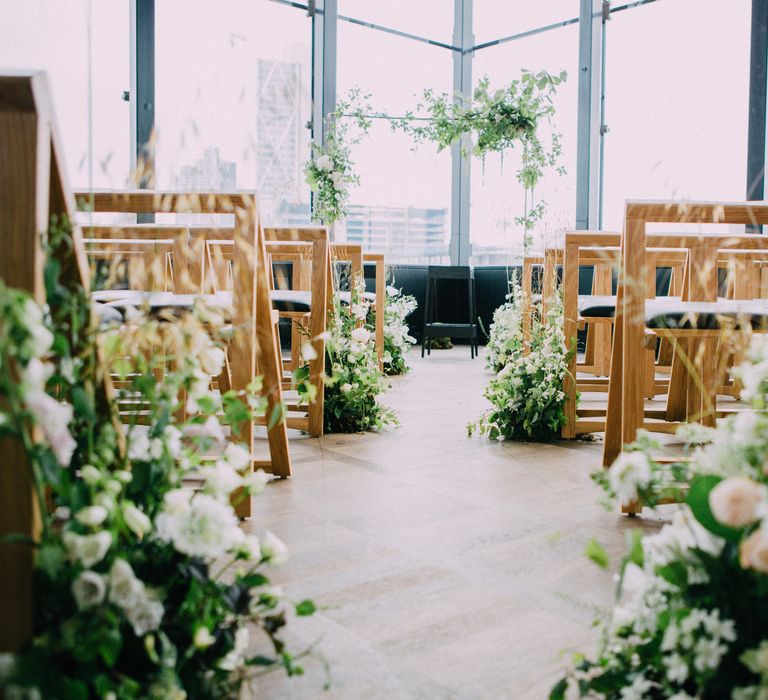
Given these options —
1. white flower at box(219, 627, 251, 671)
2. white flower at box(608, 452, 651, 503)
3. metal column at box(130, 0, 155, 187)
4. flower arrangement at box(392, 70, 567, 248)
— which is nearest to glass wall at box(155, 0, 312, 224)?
metal column at box(130, 0, 155, 187)

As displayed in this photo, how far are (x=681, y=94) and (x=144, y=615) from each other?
6.28m

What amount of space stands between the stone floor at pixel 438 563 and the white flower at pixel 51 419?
1.11ft

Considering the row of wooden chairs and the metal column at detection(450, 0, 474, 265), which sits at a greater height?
the metal column at detection(450, 0, 474, 265)

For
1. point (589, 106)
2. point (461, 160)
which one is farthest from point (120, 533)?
point (461, 160)

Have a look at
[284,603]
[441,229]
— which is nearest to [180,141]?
[284,603]

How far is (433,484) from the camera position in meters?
2.34

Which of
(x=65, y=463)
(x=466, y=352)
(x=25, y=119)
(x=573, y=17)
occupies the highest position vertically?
(x=573, y=17)

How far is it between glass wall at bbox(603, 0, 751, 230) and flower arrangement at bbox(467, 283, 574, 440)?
2.66m

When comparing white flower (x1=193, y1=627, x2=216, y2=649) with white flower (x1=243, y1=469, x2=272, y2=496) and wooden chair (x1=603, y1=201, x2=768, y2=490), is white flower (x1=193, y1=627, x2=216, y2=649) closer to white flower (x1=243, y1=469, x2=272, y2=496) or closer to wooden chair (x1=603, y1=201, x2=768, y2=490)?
white flower (x1=243, y1=469, x2=272, y2=496)

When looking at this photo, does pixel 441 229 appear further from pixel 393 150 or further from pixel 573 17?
pixel 573 17

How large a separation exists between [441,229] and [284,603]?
698 cm

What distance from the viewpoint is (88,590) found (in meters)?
0.78

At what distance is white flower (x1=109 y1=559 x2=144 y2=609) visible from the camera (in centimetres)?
79

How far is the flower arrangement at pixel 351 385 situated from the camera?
3.18 metres
